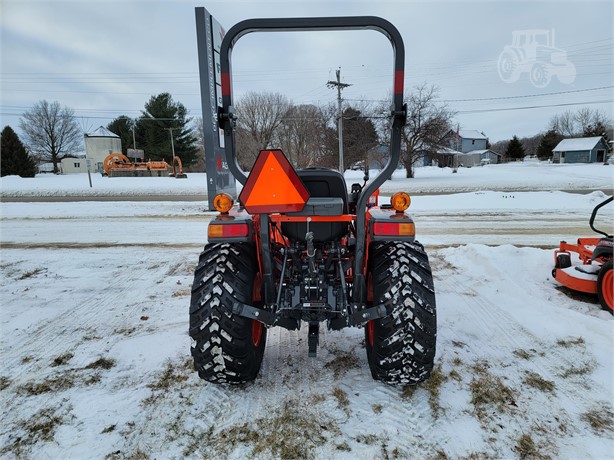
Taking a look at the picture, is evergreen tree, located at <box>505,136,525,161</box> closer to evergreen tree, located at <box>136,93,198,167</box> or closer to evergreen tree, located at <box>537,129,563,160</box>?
evergreen tree, located at <box>537,129,563,160</box>

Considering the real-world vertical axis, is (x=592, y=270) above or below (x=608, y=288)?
above

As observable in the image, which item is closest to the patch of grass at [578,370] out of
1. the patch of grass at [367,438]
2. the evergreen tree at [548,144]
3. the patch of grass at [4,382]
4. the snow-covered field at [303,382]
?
the snow-covered field at [303,382]

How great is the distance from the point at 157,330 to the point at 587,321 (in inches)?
166

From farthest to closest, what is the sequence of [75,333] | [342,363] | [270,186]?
[75,333] → [342,363] → [270,186]

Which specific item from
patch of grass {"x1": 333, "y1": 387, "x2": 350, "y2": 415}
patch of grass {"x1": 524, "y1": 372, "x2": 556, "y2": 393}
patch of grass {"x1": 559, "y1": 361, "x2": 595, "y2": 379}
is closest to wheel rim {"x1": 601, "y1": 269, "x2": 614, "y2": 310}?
patch of grass {"x1": 559, "y1": 361, "x2": 595, "y2": 379}

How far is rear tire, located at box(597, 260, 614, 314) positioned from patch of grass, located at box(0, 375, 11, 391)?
547cm

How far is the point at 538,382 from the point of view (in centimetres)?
278

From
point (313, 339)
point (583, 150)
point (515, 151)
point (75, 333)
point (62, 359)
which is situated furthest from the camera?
point (515, 151)

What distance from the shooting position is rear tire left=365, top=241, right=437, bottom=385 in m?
2.34

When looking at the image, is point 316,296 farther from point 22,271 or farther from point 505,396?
point 22,271

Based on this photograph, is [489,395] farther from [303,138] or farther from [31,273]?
[31,273]

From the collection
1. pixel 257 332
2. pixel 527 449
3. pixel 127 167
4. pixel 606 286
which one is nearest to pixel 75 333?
pixel 257 332

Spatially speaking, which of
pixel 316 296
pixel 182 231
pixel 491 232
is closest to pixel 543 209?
pixel 491 232

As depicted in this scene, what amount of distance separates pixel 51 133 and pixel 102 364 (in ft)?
207
